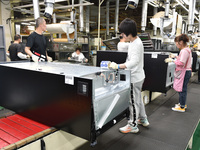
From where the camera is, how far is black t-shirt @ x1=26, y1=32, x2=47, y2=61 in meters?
2.37

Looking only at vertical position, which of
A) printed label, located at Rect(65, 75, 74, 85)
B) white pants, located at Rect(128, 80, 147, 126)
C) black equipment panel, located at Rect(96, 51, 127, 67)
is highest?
black equipment panel, located at Rect(96, 51, 127, 67)

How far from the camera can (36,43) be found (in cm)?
244

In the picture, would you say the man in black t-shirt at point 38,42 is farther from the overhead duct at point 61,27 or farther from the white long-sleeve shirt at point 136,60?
the white long-sleeve shirt at point 136,60

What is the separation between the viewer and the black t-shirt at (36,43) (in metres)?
2.37

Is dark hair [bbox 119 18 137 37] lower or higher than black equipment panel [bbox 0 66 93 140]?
higher

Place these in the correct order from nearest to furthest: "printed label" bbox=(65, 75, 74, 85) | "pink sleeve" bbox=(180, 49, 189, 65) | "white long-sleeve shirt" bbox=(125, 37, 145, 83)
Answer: "printed label" bbox=(65, 75, 74, 85) < "white long-sleeve shirt" bbox=(125, 37, 145, 83) < "pink sleeve" bbox=(180, 49, 189, 65)

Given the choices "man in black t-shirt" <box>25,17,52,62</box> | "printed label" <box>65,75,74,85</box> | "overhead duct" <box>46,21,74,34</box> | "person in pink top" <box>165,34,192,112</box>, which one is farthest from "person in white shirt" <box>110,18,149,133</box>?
"man in black t-shirt" <box>25,17,52,62</box>

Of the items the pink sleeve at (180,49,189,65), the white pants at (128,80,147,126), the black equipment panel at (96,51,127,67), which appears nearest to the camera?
the white pants at (128,80,147,126)

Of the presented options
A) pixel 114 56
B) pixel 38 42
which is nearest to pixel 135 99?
pixel 114 56

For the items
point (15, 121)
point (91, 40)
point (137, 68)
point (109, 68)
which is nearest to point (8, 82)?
point (15, 121)

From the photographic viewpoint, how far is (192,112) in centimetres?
287

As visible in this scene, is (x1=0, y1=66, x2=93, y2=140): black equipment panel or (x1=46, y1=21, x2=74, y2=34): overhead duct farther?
(x1=46, y1=21, x2=74, y2=34): overhead duct

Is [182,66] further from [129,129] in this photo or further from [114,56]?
[129,129]

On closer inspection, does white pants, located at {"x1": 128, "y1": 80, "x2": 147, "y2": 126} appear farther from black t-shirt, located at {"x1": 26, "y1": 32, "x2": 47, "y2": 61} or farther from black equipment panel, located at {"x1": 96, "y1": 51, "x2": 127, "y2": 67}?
black t-shirt, located at {"x1": 26, "y1": 32, "x2": 47, "y2": 61}
